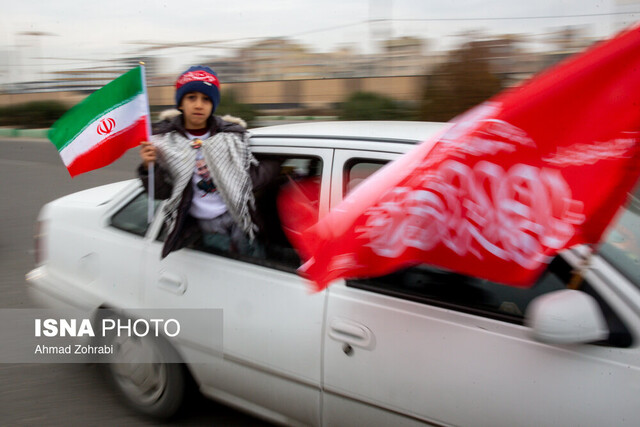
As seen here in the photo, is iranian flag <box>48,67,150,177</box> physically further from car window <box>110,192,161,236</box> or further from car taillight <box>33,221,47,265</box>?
car taillight <box>33,221,47,265</box>

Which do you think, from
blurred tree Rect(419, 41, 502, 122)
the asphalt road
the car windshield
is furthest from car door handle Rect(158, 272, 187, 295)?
blurred tree Rect(419, 41, 502, 122)

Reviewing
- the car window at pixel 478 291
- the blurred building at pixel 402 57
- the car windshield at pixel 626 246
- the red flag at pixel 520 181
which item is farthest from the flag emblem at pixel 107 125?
the blurred building at pixel 402 57

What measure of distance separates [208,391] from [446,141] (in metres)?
1.78

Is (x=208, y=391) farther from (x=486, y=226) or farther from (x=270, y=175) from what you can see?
(x=486, y=226)

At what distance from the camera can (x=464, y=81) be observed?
968 centimetres

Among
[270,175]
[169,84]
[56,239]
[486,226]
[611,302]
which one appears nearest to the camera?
[486,226]

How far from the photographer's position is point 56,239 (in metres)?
3.39

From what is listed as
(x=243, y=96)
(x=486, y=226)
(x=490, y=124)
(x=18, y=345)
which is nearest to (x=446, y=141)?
(x=490, y=124)

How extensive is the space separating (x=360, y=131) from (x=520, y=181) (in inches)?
42.6

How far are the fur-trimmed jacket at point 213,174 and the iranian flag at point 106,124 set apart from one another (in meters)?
0.13

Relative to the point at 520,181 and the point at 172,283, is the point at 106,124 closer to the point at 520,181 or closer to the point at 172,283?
the point at 172,283

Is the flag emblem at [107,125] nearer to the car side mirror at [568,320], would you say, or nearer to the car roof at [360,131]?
the car roof at [360,131]

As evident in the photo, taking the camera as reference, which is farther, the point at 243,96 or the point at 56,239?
the point at 243,96

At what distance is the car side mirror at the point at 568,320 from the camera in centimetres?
180
